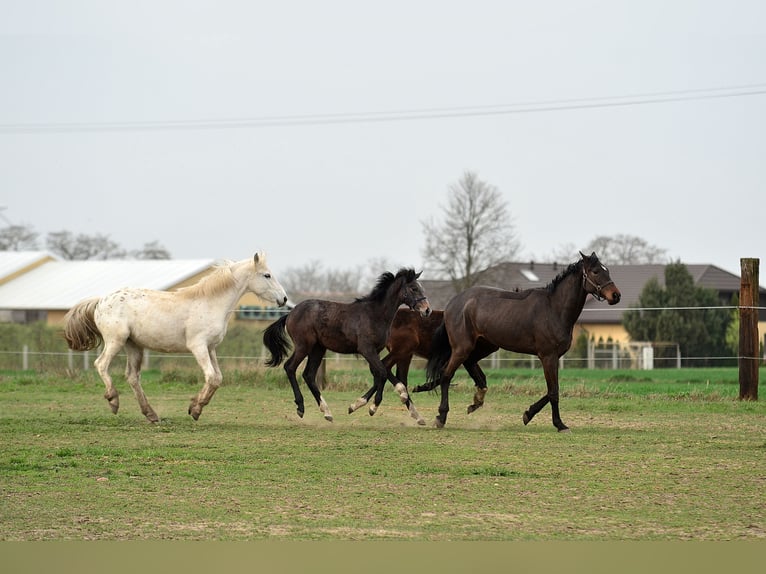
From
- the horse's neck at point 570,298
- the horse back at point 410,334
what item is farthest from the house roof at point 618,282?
the horse's neck at point 570,298

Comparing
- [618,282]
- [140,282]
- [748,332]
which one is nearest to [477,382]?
[748,332]

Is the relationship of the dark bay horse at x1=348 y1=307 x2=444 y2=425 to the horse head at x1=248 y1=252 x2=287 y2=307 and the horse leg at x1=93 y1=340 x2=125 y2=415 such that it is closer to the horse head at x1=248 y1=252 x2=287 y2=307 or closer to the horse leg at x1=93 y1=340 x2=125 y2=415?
the horse head at x1=248 y1=252 x2=287 y2=307

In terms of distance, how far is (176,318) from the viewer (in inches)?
536

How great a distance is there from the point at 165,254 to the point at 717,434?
67376 mm

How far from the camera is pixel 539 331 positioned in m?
13.2

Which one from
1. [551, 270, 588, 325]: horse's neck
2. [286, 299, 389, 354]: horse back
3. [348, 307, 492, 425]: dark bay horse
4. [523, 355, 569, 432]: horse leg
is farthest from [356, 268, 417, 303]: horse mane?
[523, 355, 569, 432]: horse leg

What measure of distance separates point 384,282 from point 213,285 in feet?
7.15

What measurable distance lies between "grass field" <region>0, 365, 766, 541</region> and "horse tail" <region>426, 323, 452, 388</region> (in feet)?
2.36

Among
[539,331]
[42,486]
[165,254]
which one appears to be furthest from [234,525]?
[165,254]

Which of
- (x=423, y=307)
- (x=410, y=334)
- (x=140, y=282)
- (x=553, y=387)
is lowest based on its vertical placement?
(x=553, y=387)

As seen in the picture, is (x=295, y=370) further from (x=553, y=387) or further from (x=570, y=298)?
(x=570, y=298)

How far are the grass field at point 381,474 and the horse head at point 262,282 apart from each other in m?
1.70

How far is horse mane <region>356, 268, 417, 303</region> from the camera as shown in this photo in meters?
13.6

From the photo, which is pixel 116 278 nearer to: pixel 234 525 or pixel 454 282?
pixel 454 282
